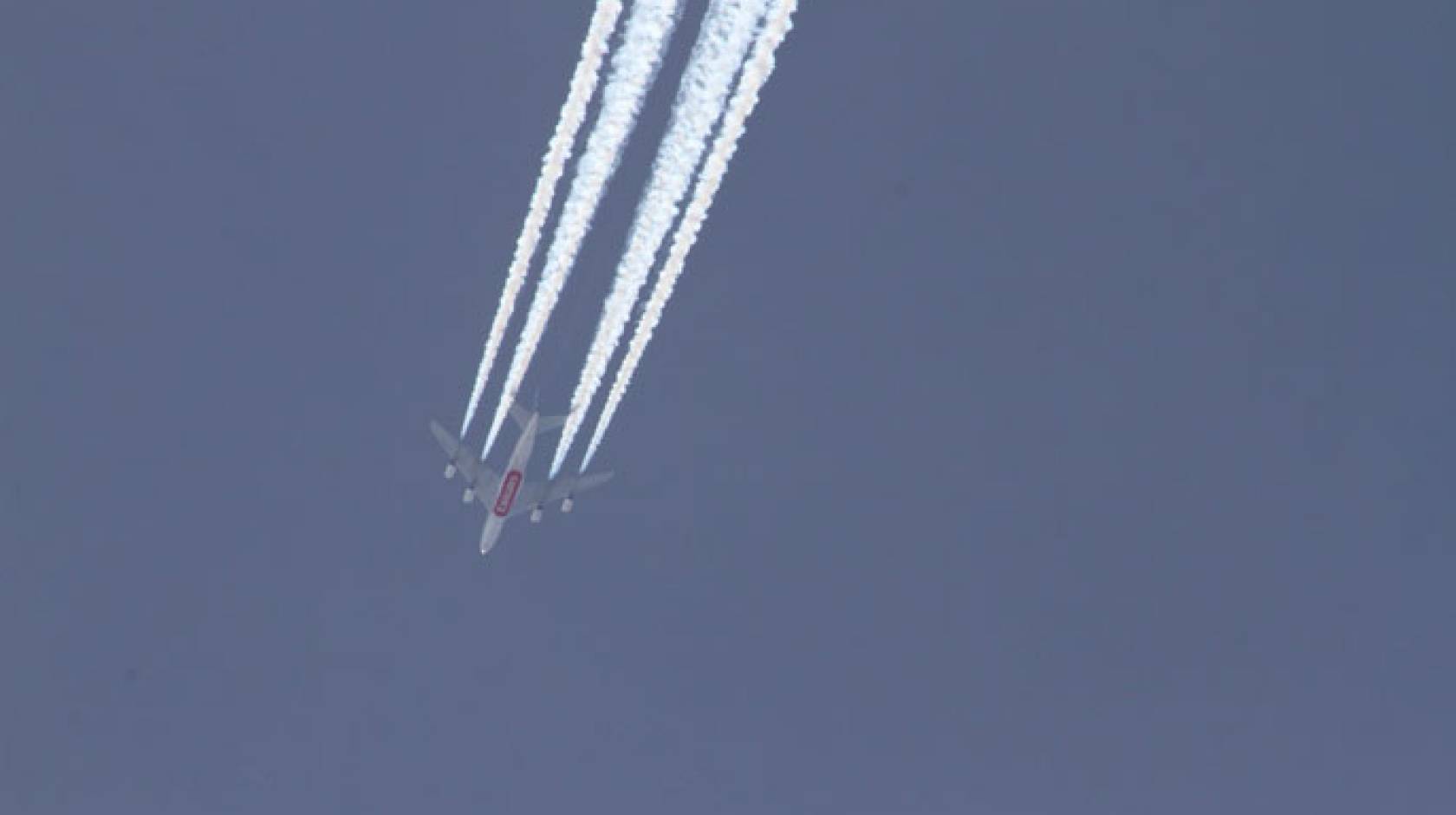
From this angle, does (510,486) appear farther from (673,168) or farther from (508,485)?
(673,168)

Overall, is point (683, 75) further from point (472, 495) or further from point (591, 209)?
point (472, 495)

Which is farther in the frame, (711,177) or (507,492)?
(507,492)

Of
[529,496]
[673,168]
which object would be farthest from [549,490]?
[673,168]

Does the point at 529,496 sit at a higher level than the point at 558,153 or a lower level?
lower

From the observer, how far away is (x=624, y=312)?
53.7 meters

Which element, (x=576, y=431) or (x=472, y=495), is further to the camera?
(x=472, y=495)

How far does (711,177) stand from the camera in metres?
50.1

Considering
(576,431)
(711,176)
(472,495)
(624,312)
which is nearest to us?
(711,176)

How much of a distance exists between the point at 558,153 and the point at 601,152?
47.8 inches

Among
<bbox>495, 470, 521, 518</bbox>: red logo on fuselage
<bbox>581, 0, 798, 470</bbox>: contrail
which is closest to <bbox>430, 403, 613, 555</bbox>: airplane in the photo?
<bbox>495, 470, 521, 518</bbox>: red logo on fuselage

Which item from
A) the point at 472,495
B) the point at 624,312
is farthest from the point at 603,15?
the point at 472,495

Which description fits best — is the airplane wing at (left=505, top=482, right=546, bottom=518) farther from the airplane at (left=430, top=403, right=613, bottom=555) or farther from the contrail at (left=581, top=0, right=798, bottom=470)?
the contrail at (left=581, top=0, right=798, bottom=470)

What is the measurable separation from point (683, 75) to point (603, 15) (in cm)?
271

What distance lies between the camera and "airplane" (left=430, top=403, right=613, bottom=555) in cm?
6575
